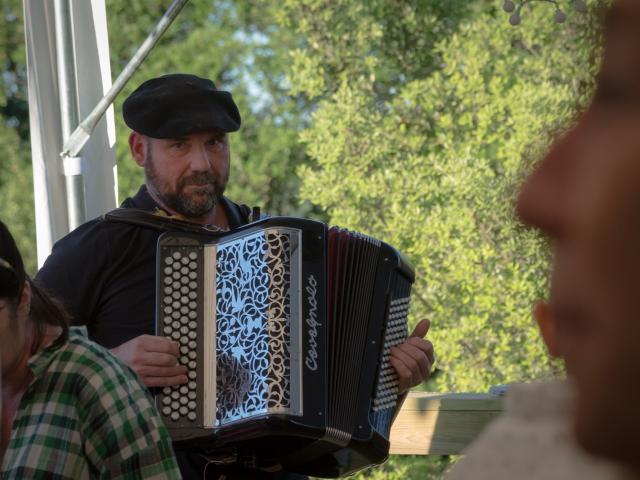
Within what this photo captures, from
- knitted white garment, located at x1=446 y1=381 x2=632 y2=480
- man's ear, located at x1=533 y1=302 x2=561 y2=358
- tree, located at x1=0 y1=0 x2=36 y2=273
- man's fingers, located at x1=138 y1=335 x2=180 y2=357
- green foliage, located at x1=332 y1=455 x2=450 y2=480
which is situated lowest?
green foliage, located at x1=332 y1=455 x2=450 y2=480

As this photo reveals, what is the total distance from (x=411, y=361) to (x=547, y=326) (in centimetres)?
238

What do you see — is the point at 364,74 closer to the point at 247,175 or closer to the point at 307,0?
the point at 307,0

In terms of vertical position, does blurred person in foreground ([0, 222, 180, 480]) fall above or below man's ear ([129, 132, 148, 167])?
below

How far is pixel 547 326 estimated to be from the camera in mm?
320

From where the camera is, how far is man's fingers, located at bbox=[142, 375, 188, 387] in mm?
2402

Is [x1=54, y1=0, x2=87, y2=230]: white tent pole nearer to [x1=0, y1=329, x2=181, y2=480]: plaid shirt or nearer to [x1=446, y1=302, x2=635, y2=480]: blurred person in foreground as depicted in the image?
[x1=0, y1=329, x2=181, y2=480]: plaid shirt

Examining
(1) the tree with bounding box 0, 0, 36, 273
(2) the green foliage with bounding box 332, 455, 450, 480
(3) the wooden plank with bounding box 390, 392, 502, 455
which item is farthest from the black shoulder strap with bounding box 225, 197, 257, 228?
(1) the tree with bounding box 0, 0, 36, 273

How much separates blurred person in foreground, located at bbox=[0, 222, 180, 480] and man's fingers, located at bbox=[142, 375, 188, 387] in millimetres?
634

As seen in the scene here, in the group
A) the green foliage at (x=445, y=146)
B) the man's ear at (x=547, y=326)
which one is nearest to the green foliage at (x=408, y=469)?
the green foliage at (x=445, y=146)

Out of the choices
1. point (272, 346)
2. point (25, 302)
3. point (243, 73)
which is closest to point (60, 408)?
point (25, 302)

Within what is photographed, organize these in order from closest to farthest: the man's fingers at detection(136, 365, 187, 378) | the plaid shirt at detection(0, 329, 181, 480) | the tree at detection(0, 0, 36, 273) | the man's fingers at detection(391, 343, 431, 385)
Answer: the plaid shirt at detection(0, 329, 181, 480) < the man's fingers at detection(136, 365, 187, 378) < the man's fingers at detection(391, 343, 431, 385) < the tree at detection(0, 0, 36, 273)

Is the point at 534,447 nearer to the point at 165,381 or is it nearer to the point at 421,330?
the point at 165,381

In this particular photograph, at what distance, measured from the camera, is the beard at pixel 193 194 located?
9.11ft

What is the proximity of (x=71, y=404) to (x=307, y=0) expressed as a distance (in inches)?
205
